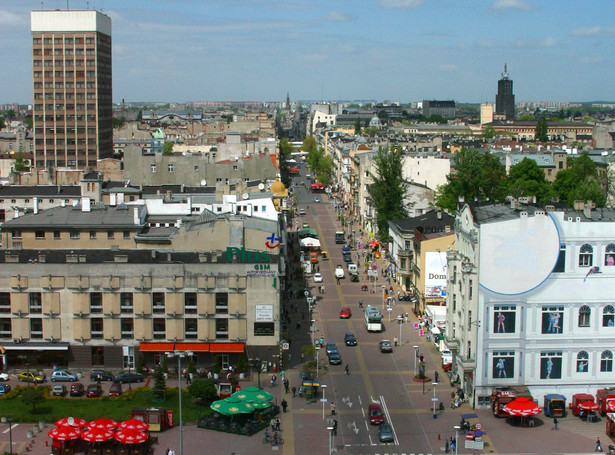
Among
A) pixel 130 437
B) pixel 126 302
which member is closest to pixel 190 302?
pixel 126 302

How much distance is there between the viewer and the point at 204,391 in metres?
57.2

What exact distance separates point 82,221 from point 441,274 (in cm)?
3393

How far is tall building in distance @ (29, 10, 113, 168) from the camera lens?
143 m

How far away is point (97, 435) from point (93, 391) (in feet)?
34.5

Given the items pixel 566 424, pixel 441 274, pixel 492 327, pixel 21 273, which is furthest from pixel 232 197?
pixel 566 424

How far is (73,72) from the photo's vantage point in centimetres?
14425

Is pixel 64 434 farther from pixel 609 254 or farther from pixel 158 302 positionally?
pixel 609 254

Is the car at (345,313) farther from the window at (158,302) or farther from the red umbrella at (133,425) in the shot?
the red umbrella at (133,425)

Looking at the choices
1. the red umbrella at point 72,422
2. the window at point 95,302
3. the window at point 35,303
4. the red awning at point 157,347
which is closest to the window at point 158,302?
the red awning at point 157,347

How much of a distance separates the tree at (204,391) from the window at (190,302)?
7575 mm

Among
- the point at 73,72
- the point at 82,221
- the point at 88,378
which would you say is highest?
the point at 73,72

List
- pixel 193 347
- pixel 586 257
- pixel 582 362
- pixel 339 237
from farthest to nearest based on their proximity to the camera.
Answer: pixel 339 237 → pixel 193 347 → pixel 582 362 → pixel 586 257

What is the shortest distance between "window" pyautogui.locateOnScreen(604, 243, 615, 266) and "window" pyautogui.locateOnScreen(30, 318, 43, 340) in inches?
1605

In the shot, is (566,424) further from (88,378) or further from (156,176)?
(156,176)
